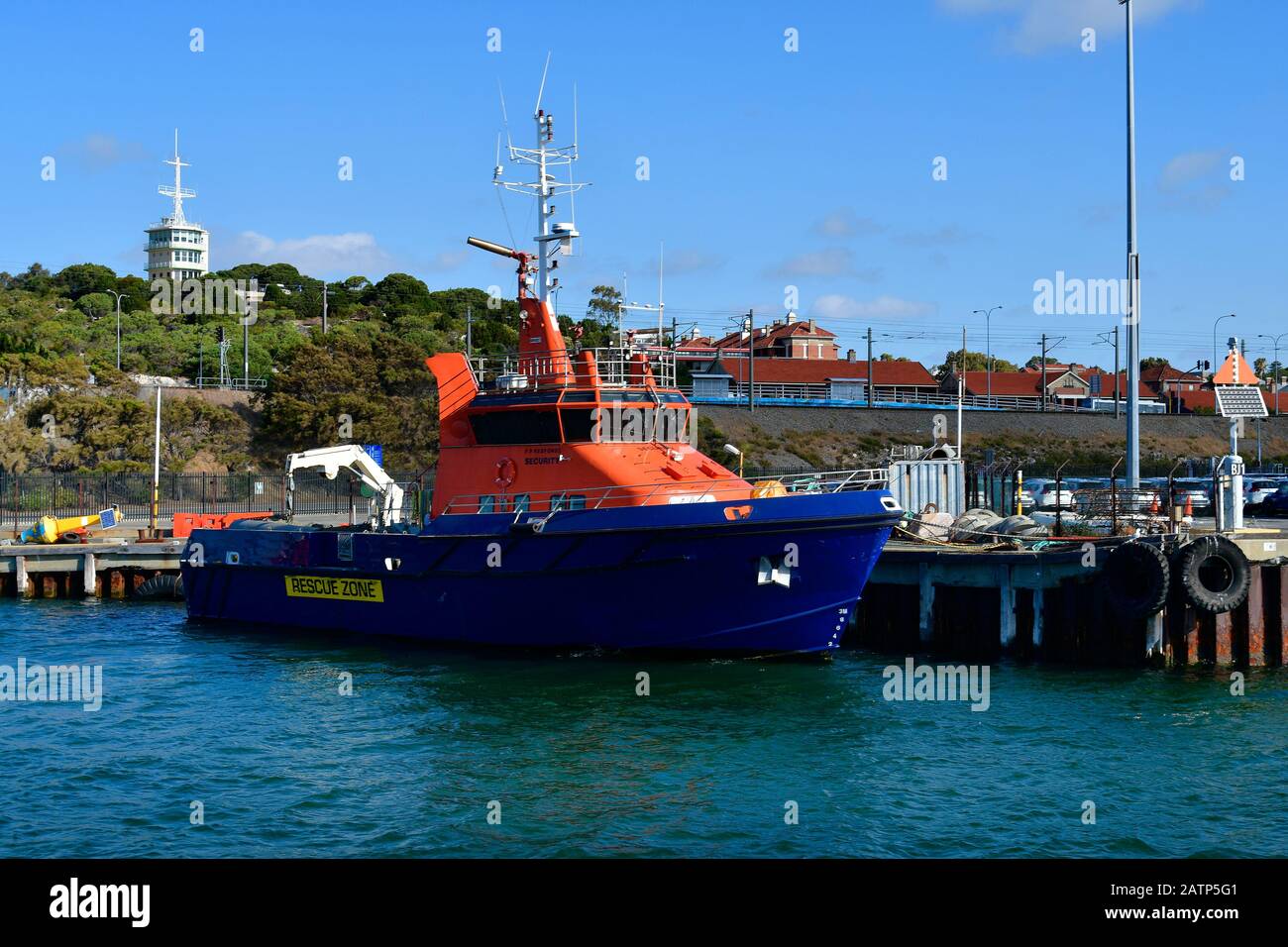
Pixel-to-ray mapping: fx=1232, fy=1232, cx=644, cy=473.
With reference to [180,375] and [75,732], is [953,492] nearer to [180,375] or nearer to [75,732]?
[75,732]

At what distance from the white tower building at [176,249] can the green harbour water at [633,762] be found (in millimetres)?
117564

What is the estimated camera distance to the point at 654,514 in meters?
20.3

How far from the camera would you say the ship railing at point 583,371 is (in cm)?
2270

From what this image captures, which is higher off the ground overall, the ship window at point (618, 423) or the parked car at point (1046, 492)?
the ship window at point (618, 423)

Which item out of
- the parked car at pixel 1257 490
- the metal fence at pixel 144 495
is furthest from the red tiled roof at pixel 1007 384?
the metal fence at pixel 144 495

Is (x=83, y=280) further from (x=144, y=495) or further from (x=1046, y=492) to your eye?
(x=1046, y=492)

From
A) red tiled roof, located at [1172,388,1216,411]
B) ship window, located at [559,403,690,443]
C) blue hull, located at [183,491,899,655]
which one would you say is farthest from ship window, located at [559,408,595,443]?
red tiled roof, located at [1172,388,1216,411]

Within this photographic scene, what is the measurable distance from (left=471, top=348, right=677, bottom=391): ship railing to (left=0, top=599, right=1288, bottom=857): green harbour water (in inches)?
201

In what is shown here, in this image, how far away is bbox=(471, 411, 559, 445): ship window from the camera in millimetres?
22391

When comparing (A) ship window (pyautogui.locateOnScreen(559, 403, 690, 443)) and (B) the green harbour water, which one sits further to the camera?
(A) ship window (pyautogui.locateOnScreen(559, 403, 690, 443))

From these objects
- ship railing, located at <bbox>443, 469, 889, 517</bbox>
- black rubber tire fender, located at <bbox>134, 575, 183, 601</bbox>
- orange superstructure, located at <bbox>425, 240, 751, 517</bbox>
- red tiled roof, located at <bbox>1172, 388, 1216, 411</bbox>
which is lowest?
black rubber tire fender, located at <bbox>134, 575, 183, 601</bbox>

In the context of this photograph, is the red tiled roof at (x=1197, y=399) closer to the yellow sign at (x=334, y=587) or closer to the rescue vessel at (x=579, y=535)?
the rescue vessel at (x=579, y=535)

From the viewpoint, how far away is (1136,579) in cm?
2067

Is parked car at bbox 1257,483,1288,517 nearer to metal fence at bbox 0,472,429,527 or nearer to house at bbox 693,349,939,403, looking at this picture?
metal fence at bbox 0,472,429,527
